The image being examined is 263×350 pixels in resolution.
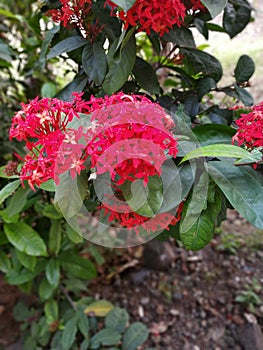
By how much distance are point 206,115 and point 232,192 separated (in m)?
0.39

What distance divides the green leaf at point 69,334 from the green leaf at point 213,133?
2.96 ft

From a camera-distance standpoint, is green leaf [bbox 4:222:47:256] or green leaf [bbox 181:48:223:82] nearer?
green leaf [bbox 181:48:223:82]

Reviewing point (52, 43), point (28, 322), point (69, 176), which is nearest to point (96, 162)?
point (69, 176)

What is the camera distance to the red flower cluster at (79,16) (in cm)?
62

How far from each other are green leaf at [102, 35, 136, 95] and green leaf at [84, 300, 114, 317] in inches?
39.0

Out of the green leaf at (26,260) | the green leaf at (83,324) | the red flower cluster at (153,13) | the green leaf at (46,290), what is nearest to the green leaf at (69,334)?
the green leaf at (83,324)

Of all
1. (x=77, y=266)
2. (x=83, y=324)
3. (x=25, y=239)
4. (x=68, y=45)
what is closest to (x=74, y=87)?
(x=68, y=45)

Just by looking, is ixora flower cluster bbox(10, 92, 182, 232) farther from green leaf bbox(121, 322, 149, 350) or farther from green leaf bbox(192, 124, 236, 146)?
green leaf bbox(121, 322, 149, 350)

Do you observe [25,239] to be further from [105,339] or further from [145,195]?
[145,195]

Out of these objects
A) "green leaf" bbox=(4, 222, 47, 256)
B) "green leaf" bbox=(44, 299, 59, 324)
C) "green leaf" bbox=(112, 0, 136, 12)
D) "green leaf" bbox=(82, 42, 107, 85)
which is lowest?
"green leaf" bbox=(44, 299, 59, 324)

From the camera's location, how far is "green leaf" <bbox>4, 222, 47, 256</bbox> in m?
1.00

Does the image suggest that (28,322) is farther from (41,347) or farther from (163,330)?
(163,330)

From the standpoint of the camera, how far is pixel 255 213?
0.51 m

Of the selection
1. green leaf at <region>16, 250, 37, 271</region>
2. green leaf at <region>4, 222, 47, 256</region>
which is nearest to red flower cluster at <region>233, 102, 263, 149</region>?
green leaf at <region>4, 222, 47, 256</region>
